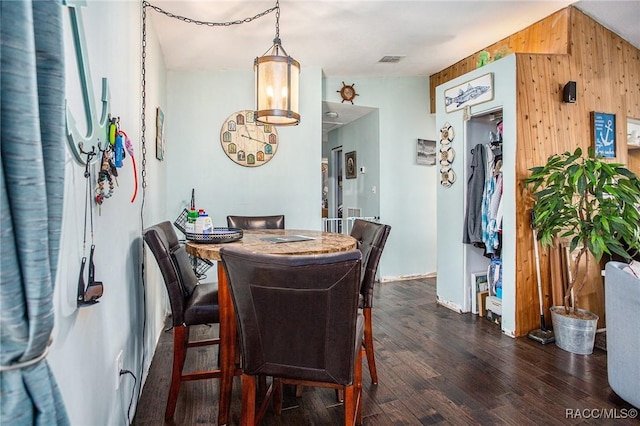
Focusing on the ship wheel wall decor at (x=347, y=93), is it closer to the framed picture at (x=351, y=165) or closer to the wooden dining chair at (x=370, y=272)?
the framed picture at (x=351, y=165)

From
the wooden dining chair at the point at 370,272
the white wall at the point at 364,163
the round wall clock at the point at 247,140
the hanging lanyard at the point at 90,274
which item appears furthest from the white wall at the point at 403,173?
the hanging lanyard at the point at 90,274

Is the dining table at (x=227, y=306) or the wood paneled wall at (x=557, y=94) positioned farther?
the wood paneled wall at (x=557, y=94)

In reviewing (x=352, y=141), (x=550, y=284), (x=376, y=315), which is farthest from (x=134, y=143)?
(x=352, y=141)

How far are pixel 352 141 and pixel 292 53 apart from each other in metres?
2.18

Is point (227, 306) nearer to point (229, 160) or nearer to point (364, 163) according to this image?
point (229, 160)

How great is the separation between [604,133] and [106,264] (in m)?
4.17

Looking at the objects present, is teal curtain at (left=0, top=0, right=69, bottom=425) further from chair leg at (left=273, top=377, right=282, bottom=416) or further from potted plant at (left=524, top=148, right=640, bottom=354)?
potted plant at (left=524, top=148, right=640, bottom=354)

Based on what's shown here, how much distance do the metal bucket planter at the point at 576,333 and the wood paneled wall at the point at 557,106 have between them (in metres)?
0.31

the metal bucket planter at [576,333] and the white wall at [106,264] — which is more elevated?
the white wall at [106,264]

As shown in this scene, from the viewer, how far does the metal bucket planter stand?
8.78ft

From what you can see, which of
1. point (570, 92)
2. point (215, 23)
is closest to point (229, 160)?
point (215, 23)

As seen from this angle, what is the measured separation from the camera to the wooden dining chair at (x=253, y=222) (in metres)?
3.08

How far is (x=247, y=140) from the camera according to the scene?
13.5ft

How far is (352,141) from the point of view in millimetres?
5812
